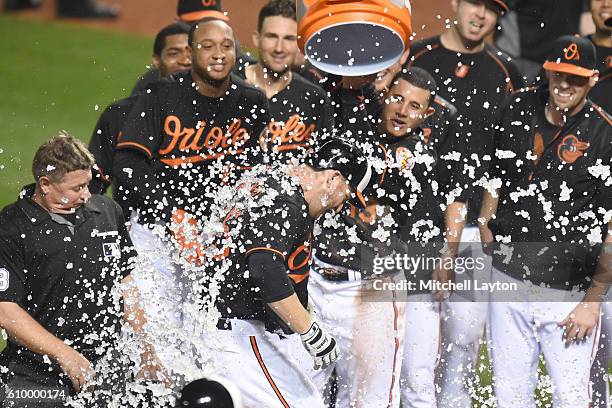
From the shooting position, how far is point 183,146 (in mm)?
5789

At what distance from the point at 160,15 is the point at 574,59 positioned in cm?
1242

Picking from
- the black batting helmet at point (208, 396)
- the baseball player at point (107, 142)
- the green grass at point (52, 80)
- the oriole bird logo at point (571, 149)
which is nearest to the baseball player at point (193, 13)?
the baseball player at point (107, 142)

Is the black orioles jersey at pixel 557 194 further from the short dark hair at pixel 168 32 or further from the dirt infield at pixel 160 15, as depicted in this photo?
the dirt infield at pixel 160 15

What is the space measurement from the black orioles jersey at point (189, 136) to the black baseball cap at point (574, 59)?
1.59 meters

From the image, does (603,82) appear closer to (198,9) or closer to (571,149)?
(571,149)

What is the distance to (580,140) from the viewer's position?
18.1 ft

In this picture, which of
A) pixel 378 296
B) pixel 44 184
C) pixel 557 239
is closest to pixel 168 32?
pixel 44 184

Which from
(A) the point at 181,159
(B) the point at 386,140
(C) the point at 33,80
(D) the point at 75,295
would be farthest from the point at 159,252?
(C) the point at 33,80

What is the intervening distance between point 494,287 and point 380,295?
2.02 feet

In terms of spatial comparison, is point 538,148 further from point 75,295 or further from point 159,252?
point 75,295

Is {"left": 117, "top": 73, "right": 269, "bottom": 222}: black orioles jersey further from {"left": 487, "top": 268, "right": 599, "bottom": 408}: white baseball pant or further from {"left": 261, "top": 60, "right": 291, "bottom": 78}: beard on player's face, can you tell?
{"left": 487, "top": 268, "right": 599, "bottom": 408}: white baseball pant

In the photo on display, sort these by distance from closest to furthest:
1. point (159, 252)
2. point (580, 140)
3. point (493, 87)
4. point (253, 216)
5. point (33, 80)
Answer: point (253, 216) < point (580, 140) < point (159, 252) < point (493, 87) < point (33, 80)

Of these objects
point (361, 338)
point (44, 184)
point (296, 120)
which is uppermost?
point (296, 120)

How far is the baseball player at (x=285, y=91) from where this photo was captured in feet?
19.6
